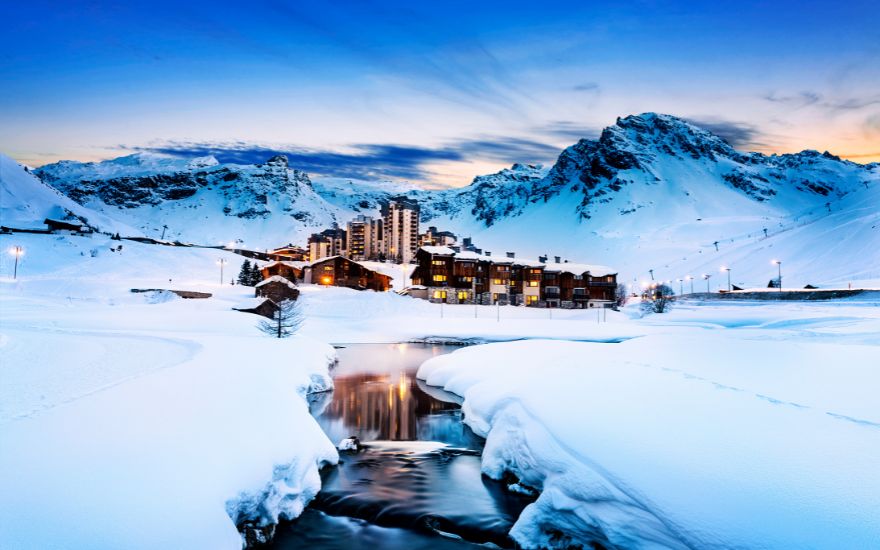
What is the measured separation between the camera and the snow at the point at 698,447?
8.16m

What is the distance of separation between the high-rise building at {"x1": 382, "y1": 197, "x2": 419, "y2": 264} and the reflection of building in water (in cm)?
12898

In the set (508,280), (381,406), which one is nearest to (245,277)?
(508,280)

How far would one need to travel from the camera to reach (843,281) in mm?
101688

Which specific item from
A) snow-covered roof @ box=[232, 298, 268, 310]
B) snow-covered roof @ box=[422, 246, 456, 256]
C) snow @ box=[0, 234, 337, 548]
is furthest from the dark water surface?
snow-covered roof @ box=[422, 246, 456, 256]

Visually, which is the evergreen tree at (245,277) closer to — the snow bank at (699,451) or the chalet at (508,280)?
the chalet at (508,280)

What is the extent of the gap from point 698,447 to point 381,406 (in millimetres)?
17639

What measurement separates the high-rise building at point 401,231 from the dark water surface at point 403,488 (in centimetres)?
13596

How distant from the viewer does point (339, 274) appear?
90.4m

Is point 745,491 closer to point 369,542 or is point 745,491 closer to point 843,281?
point 369,542

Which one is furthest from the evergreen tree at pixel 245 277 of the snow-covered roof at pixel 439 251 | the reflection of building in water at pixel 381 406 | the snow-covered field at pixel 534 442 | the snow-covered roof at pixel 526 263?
the snow-covered field at pixel 534 442

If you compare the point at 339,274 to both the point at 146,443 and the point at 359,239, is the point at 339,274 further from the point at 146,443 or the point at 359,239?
the point at 359,239

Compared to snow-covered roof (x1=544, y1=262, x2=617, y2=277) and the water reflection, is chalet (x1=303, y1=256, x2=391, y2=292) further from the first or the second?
the water reflection

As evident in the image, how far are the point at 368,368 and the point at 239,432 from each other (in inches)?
965

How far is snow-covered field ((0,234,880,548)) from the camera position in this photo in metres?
7.94
